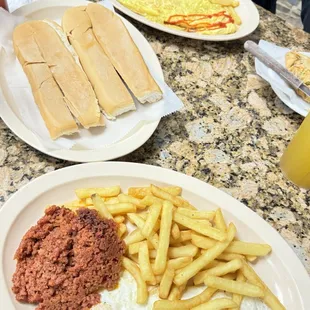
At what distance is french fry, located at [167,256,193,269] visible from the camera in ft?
3.30

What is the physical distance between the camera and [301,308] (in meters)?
1.04

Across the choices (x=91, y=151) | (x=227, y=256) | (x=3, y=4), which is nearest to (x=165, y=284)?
(x=227, y=256)

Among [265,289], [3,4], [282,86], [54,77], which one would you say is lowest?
[265,289]

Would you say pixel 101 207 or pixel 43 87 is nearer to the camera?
pixel 101 207

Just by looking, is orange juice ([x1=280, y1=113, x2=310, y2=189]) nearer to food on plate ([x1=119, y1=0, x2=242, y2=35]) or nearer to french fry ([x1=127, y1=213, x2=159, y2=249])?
french fry ([x1=127, y1=213, x2=159, y2=249])

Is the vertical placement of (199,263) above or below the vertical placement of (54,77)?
below

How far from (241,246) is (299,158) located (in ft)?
1.11

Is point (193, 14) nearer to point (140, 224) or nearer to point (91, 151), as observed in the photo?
point (91, 151)

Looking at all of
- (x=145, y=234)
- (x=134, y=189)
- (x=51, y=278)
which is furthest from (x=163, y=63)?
(x=51, y=278)

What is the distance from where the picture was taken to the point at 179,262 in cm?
101

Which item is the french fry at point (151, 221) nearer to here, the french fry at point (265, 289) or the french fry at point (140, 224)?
the french fry at point (140, 224)

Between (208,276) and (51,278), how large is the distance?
33 centimetres

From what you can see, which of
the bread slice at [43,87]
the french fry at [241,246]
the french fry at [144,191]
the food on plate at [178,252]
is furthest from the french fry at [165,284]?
the bread slice at [43,87]

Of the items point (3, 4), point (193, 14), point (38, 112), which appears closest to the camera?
point (38, 112)
